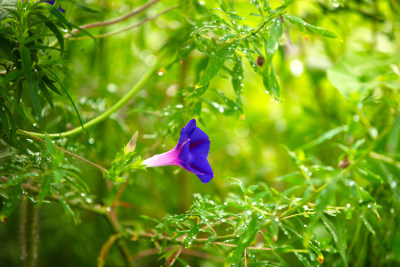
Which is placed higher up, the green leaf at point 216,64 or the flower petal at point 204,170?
the green leaf at point 216,64

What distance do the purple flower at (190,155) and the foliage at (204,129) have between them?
0.14 feet

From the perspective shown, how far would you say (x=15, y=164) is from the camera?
66 cm

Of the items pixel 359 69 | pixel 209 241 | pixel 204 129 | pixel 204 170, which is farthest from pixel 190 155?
→ pixel 359 69

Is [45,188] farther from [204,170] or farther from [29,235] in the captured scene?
[29,235]

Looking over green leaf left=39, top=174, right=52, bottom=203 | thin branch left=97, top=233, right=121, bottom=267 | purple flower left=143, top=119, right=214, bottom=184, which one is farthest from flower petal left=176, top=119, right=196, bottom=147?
thin branch left=97, top=233, right=121, bottom=267

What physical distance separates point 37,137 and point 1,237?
1000 mm

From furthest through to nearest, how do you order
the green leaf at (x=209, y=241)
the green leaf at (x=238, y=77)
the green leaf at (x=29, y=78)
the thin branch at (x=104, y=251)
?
1. the thin branch at (x=104, y=251)
2. the green leaf at (x=238, y=77)
3. the green leaf at (x=209, y=241)
4. the green leaf at (x=29, y=78)

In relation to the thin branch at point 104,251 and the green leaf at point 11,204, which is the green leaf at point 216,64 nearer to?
the green leaf at point 11,204

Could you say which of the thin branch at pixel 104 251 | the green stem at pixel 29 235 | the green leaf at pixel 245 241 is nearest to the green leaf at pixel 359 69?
the green leaf at pixel 245 241

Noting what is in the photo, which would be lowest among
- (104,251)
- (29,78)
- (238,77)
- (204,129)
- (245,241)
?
(245,241)

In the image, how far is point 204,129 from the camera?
128 cm

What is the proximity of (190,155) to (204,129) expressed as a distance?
0.56 m

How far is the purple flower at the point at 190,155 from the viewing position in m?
0.70

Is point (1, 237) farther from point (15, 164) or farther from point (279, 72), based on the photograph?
point (279, 72)
